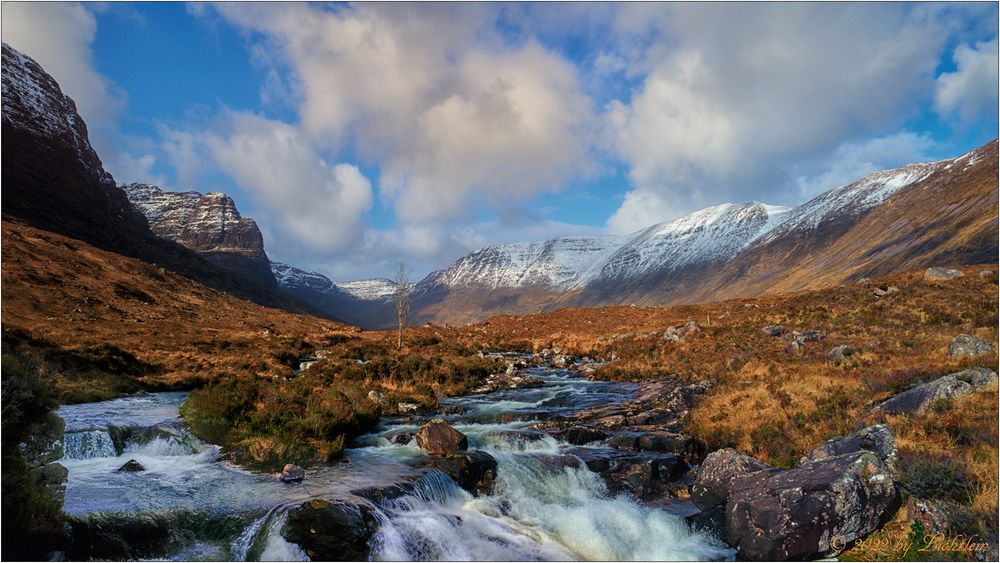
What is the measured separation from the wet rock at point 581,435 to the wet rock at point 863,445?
6.83 meters

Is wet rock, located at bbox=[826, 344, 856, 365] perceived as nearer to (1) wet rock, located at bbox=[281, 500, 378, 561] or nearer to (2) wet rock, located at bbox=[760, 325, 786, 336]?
(2) wet rock, located at bbox=[760, 325, 786, 336]

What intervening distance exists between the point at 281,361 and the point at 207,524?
2850cm

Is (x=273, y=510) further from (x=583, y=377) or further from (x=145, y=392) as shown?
(x=583, y=377)

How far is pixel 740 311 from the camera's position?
177 ft

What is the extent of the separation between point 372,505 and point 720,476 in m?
9.51

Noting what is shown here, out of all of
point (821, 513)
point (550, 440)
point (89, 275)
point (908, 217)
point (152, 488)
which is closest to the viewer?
point (821, 513)

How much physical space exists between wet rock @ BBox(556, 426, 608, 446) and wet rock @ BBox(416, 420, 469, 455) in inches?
158

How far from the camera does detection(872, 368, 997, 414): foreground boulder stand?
1375 centimetres

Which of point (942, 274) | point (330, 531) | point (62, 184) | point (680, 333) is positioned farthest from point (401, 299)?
point (62, 184)

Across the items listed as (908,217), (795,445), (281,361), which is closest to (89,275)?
(281,361)

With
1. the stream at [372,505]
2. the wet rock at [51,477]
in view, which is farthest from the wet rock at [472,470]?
the wet rock at [51,477]

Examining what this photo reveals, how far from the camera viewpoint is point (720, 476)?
12.6 meters

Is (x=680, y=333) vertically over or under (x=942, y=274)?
under

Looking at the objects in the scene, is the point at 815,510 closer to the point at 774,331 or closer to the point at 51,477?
the point at 51,477
